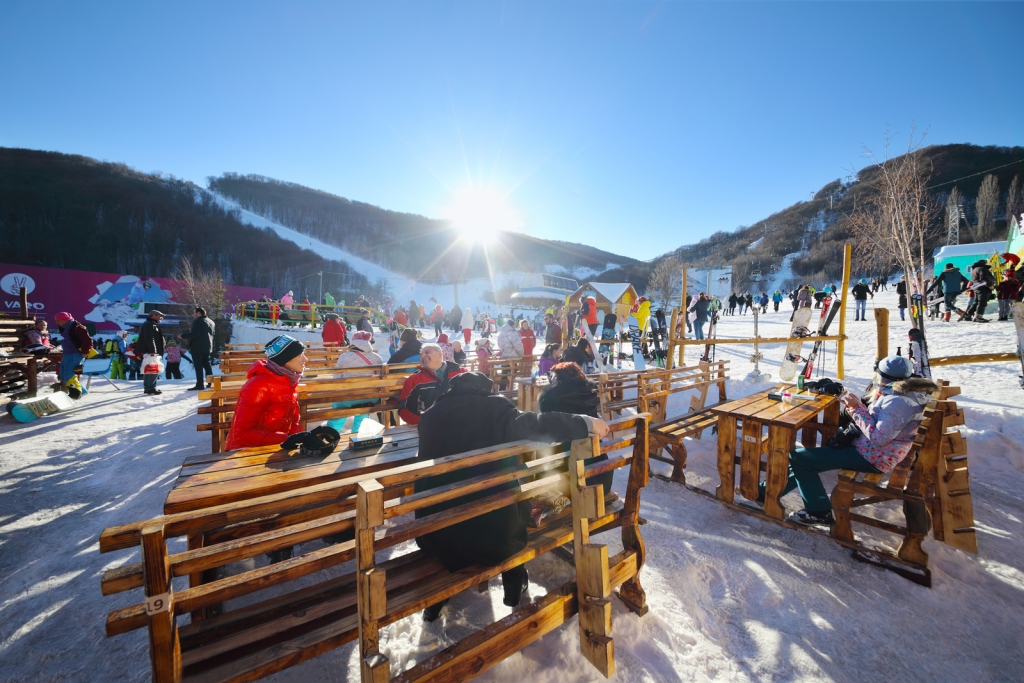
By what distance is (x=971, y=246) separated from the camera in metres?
19.0

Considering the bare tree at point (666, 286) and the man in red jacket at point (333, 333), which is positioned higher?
the bare tree at point (666, 286)

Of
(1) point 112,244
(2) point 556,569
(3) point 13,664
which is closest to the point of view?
(3) point 13,664

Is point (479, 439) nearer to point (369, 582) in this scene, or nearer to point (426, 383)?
point (369, 582)

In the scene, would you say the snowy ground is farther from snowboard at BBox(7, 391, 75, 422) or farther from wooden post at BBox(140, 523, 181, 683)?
snowboard at BBox(7, 391, 75, 422)

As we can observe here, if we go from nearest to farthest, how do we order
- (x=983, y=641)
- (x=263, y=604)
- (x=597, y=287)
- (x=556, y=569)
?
1. (x=263, y=604)
2. (x=983, y=641)
3. (x=556, y=569)
4. (x=597, y=287)

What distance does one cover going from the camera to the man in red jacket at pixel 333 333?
10.1m

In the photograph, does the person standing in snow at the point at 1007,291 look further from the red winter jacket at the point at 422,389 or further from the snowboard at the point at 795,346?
the red winter jacket at the point at 422,389

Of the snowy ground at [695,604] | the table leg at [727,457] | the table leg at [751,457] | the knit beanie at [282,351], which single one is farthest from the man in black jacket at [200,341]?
the table leg at [751,457]

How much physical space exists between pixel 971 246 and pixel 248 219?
95249 millimetres

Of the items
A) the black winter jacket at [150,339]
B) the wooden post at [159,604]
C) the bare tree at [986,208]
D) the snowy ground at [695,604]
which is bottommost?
the snowy ground at [695,604]

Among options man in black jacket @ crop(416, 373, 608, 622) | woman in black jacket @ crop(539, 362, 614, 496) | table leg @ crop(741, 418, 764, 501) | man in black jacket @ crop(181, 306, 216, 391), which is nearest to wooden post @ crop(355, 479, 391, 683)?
man in black jacket @ crop(416, 373, 608, 622)

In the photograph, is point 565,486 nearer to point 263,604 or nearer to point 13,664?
point 263,604

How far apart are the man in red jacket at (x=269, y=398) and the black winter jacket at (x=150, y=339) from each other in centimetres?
768

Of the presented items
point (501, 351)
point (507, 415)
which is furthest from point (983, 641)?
point (501, 351)
